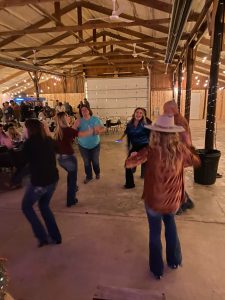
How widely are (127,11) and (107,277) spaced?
761 cm

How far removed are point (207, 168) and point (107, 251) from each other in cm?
278

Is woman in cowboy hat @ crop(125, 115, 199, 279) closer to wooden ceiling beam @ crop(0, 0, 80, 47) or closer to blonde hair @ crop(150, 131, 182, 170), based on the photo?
blonde hair @ crop(150, 131, 182, 170)

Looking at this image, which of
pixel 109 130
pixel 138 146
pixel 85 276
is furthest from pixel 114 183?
pixel 109 130

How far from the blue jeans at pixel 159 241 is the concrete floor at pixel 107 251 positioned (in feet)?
0.39

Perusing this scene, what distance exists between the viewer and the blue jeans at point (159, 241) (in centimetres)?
223

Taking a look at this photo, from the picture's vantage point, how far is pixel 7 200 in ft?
14.0

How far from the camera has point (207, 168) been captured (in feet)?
15.2

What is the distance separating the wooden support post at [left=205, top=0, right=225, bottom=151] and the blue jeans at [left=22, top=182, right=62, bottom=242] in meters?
3.47

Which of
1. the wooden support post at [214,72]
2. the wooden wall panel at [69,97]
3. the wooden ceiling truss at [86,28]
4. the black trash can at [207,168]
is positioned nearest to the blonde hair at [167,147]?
the black trash can at [207,168]

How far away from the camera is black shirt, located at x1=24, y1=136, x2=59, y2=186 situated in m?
2.55

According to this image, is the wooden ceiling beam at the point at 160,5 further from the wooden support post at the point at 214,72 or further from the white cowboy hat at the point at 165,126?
the white cowboy hat at the point at 165,126

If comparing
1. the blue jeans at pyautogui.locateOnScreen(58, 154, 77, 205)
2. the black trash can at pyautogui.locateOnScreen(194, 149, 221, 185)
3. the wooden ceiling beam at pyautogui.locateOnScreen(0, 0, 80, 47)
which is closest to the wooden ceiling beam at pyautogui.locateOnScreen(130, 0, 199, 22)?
the wooden ceiling beam at pyautogui.locateOnScreen(0, 0, 80, 47)

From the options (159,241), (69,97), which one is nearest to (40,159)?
(159,241)

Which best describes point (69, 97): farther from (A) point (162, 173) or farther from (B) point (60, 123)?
(A) point (162, 173)
